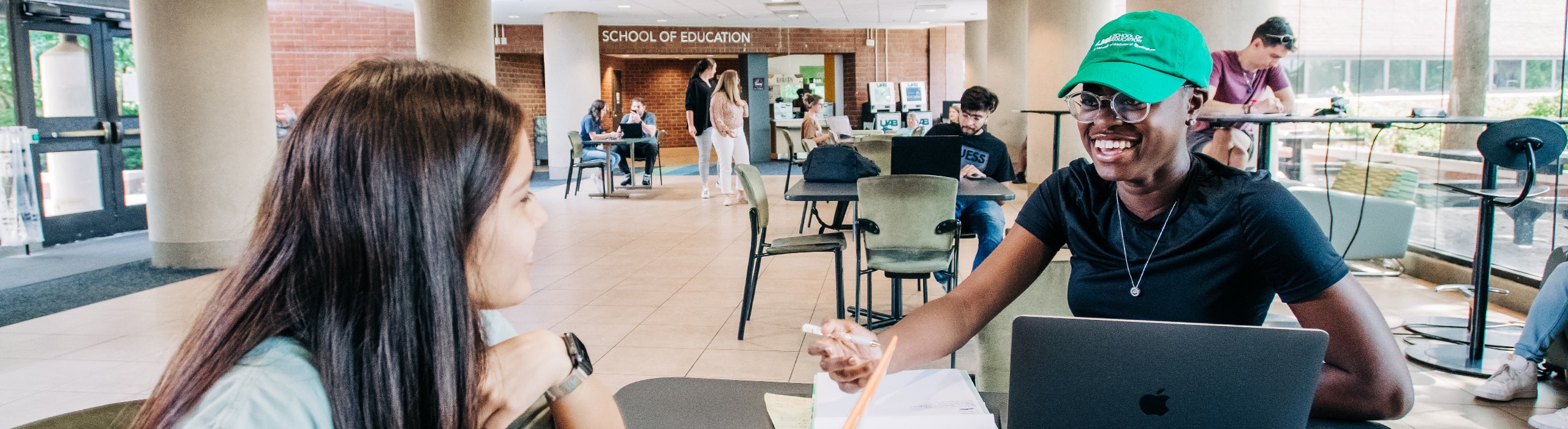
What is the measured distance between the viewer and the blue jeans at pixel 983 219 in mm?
4727

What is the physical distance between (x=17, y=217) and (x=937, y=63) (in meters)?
15.0

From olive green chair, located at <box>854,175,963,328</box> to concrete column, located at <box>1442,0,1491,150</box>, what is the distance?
3.00 meters

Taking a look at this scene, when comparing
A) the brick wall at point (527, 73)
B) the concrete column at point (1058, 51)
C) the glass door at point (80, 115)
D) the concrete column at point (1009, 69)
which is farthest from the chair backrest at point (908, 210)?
the brick wall at point (527, 73)

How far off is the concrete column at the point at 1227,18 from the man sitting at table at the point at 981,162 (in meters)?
1.31

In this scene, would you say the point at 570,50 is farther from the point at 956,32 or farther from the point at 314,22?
the point at 956,32

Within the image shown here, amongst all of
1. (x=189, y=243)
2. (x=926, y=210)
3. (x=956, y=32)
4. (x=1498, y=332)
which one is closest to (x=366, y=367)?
(x=926, y=210)

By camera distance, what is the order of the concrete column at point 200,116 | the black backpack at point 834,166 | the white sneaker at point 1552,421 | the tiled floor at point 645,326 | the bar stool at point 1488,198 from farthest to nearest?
the concrete column at point 200,116
the black backpack at point 834,166
the tiled floor at point 645,326
the bar stool at point 1488,198
the white sneaker at point 1552,421

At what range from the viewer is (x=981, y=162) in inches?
205

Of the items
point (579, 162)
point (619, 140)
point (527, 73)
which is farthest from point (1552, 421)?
point (527, 73)

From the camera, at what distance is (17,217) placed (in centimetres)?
673

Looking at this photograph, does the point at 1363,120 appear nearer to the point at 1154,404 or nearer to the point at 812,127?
the point at 1154,404

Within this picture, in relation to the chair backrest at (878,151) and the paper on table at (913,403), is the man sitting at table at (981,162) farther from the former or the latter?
the paper on table at (913,403)

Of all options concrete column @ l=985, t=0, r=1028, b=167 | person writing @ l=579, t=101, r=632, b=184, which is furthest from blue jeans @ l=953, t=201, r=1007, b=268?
concrete column @ l=985, t=0, r=1028, b=167

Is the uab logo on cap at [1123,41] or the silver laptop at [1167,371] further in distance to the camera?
the uab logo on cap at [1123,41]
